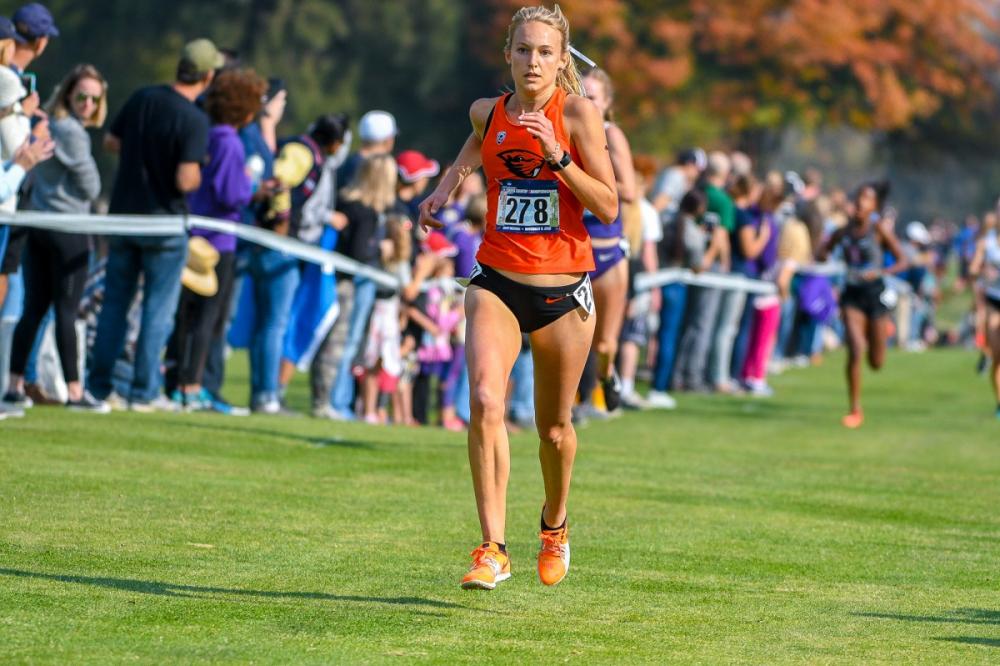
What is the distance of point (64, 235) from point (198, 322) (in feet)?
5.62

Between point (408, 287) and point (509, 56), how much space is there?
29.1 feet

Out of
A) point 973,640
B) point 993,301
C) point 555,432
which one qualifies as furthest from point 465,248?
point 973,640

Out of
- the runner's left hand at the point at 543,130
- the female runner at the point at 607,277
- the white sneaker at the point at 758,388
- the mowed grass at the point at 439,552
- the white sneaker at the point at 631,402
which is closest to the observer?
the mowed grass at the point at 439,552

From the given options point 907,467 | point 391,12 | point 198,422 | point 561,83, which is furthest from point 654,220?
point 391,12

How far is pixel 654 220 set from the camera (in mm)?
18547

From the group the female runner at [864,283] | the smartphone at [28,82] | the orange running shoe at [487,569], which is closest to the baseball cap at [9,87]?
the smartphone at [28,82]

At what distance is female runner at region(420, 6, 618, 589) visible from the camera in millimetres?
7422

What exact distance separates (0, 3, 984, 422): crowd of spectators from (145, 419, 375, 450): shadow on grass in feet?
2.22

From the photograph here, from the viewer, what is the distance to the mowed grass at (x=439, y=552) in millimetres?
6676

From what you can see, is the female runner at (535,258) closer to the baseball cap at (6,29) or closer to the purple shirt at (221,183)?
the baseball cap at (6,29)

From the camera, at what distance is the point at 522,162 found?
7.50 m

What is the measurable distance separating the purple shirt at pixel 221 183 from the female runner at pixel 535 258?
625 centimetres

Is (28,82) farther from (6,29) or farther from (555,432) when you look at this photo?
(555,432)

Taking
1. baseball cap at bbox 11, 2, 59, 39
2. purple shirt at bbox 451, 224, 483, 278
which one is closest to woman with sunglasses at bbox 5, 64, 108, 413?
baseball cap at bbox 11, 2, 59, 39
